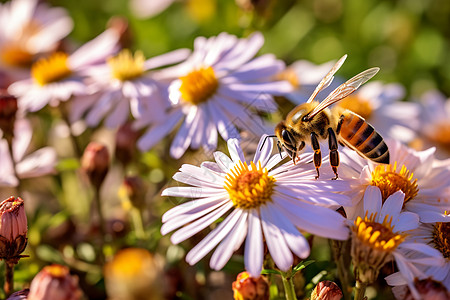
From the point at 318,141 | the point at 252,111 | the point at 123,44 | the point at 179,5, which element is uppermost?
the point at 179,5

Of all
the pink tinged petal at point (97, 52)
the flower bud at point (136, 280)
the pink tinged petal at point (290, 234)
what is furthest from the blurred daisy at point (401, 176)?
the pink tinged petal at point (97, 52)

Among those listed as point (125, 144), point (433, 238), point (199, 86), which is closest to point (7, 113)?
point (125, 144)

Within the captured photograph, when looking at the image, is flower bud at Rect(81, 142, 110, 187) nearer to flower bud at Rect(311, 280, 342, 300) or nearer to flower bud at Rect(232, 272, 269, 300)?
flower bud at Rect(232, 272, 269, 300)

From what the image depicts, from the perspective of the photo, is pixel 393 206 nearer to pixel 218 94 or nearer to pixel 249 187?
pixel 249 187

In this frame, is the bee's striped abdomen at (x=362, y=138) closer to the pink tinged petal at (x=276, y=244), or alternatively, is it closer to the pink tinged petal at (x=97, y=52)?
the pink tinged petal at (x=276, y=244)

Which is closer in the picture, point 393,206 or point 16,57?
Result: point 393,206

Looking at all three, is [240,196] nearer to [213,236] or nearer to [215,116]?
[213,236]

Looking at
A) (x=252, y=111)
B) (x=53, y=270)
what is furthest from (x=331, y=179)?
(x=53, y=270)
